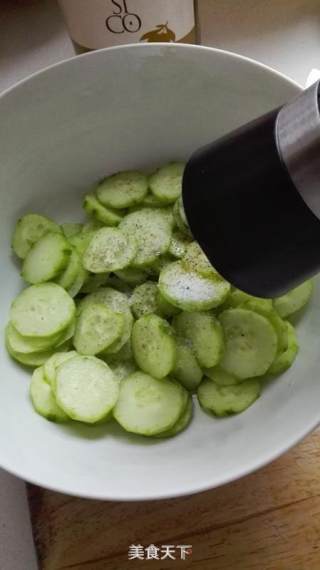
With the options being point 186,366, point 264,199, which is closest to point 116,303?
point 186,366

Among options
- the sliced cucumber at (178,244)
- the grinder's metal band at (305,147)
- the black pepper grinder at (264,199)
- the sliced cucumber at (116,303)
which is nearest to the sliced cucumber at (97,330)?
the sliced cucumber at (116,303)

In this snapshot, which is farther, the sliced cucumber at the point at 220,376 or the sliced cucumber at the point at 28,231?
the sliced cucumber at the point at 28,231

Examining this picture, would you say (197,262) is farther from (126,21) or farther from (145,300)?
(126,21)

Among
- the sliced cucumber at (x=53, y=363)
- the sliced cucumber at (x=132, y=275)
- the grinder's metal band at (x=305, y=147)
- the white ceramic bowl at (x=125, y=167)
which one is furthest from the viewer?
the sliced cucumber at (x=132, y=275)

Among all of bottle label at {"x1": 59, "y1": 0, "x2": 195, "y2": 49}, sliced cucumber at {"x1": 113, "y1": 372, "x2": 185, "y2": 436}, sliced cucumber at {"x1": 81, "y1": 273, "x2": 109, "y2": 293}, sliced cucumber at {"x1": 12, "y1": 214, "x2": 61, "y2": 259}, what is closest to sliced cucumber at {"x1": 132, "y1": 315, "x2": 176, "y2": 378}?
sliced cucumber at {"x1": 113, "y1": 372, "x2": 185, "y2": 436}

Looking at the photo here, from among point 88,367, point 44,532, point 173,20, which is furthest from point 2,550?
point 173,20

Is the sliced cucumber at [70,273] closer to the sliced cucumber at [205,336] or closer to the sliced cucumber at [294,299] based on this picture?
the sliced cucumber at [205,336]

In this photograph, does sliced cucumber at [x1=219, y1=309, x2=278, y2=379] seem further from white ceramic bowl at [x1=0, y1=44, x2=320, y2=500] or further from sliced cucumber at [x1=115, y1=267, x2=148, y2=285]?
sliced cucumber at [x1=115, y1=267, x2=148, y2=285]

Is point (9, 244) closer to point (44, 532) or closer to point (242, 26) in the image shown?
point (44, 532)
